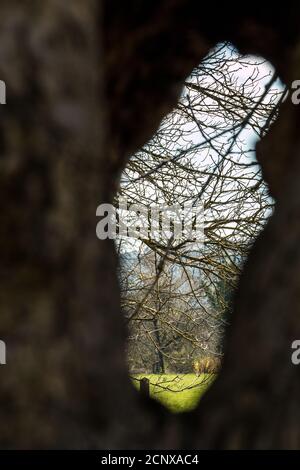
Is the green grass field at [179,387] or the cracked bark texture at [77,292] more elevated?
the green grass field at [179,387]

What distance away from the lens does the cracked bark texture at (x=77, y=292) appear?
0.69m

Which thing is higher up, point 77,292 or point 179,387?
point 179,387

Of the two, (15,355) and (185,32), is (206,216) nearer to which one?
(185,32)

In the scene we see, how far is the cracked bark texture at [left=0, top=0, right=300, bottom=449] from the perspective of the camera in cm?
69

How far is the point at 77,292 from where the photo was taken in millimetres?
733

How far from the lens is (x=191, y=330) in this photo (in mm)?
4902

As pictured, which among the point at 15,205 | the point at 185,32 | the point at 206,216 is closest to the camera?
the point at 15,205

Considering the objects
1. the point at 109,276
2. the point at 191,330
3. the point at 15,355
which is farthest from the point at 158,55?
the point at 191,330

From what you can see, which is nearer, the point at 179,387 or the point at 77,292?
the point at 77,292

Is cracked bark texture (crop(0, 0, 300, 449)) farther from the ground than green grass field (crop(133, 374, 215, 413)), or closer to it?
closer to it

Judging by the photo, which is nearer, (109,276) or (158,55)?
(109,276)

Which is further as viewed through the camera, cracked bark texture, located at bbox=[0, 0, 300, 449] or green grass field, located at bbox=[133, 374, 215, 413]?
green grass field, located at bbox=[133, 374, 215, 413]

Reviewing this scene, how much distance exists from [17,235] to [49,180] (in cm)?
8

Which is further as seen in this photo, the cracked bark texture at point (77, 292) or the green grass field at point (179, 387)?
the green grass field at point (179, 387)
